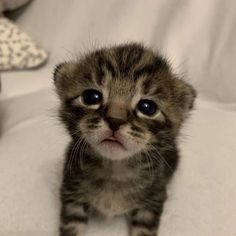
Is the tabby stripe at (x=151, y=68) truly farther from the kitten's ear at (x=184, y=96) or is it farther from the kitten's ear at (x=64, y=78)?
the kitten's ear at (x=64, y=78)

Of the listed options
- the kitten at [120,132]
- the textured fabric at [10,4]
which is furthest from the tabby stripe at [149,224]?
the textured fabric at [10,4]

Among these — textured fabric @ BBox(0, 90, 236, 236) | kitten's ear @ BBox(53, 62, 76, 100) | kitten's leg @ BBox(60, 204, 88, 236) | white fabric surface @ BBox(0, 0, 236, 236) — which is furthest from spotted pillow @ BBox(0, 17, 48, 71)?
kitten's leg @ BBox(60, 204, 88, 236)

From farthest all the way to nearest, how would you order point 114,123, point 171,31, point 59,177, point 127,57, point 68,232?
point 171,31 < point 59,177 < point 68,232 < point 127,57 < point 114,123

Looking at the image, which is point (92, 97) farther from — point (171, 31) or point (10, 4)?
point (10, 4)

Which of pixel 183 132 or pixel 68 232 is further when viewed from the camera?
pixel 183 132

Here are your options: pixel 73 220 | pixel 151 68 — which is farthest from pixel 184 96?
pixel 73 220

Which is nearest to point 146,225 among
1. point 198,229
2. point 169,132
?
point 198,229

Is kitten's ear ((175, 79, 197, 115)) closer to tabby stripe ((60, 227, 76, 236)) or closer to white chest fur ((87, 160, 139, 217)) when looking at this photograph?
white chest fur ((87, 160, 139, 217))
